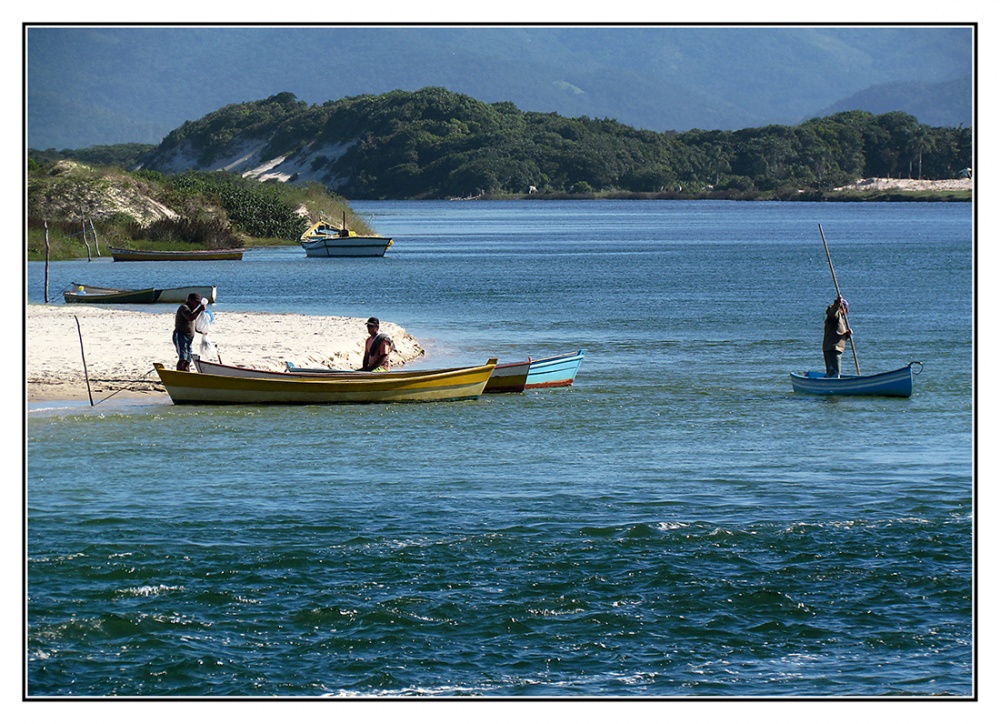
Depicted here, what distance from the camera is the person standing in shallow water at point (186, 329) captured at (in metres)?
28.0

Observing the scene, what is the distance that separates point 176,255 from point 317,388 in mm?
49668

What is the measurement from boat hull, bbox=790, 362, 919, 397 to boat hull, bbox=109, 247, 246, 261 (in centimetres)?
4743

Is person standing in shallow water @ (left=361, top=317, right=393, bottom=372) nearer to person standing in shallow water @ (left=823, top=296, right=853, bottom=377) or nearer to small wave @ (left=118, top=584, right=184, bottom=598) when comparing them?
person standing in shallow water @ (left=823, top=296, right=853, bottom=377)

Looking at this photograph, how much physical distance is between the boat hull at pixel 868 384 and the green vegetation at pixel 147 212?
5044cm

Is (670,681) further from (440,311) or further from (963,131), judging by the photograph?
(963,131)

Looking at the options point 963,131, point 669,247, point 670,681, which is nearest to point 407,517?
point 670,681

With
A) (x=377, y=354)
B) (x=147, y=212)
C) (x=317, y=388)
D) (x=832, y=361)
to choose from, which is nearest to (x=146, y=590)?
(x=317, y=388)

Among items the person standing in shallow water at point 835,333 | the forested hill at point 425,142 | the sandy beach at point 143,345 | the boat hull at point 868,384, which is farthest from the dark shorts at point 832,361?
the forested hill at point 425,142

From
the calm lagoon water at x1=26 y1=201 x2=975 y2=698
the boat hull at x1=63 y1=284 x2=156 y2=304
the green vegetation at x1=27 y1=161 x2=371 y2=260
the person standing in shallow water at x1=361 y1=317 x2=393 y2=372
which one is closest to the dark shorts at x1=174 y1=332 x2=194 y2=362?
the calm lagoon water at x1=26 y1=201 x2=975 y2=698

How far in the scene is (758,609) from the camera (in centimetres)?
1534

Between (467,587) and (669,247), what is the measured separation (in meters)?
97.2

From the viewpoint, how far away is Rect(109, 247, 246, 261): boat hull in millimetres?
72375

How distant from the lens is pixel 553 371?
31.3 m

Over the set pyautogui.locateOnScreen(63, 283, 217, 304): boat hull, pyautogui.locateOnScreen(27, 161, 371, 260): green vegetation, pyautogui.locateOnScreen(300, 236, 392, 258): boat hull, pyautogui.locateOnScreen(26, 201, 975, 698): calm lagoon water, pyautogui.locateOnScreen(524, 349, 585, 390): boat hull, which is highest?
pyautogui.locateOnScreen(27, 161, 371, 260): green vegetation
